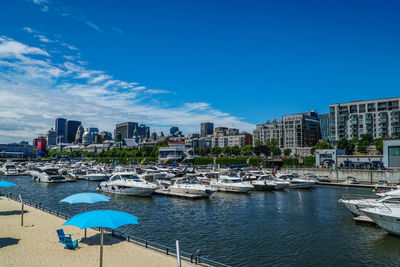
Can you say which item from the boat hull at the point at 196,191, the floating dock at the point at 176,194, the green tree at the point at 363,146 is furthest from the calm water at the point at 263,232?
the green tree at the point at 363,146

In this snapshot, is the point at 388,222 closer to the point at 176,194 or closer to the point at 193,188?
the point at 193,188

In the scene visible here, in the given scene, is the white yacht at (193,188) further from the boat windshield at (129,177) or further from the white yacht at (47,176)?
the white yacht at (47,176)

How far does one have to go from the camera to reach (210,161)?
162 meters

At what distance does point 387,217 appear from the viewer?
87.2ft

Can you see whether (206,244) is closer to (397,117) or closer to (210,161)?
(210,161)

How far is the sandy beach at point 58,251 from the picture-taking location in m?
17.0

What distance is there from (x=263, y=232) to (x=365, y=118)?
536 ft

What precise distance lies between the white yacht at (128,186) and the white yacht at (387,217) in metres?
31.8

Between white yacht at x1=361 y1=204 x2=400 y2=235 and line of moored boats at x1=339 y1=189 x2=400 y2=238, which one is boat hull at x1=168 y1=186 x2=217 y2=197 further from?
white yacht at x1=361 y1=204 x2=400 y2=235

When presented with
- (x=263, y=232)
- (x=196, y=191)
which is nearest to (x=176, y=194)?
(x=196, y=191)

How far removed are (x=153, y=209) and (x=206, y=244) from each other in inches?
660

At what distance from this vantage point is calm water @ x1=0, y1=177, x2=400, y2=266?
22.1 m

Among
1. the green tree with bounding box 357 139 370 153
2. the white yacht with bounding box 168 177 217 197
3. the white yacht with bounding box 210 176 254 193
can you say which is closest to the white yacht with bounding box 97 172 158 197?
the white yacht with bounding box 168 177 217 197

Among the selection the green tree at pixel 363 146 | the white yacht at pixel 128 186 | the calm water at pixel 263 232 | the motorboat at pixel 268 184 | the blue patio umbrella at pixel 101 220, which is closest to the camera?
the blue patio umbrella at pixel 101 220
